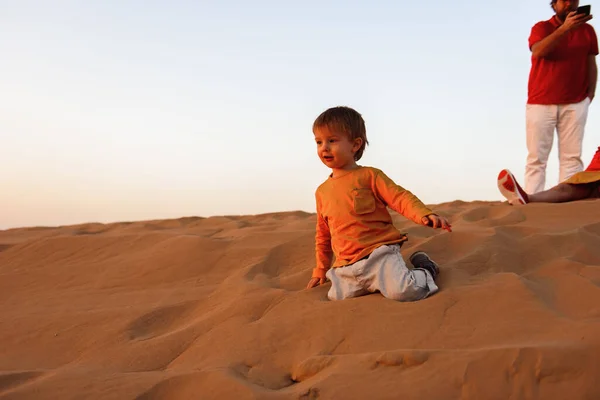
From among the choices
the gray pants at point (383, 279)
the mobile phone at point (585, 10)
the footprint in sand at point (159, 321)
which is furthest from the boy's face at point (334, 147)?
the mobile phone at point (585, 10)

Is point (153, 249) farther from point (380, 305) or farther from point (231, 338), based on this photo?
point (380, 305)

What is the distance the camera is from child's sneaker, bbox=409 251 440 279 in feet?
7.55

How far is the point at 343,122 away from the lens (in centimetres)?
243

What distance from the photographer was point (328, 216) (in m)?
2.52

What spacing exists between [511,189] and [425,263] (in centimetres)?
214

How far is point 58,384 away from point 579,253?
2.24m

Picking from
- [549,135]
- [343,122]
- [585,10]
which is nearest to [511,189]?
[549,135]

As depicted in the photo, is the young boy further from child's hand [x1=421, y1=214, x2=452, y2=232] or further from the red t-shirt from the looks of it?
the red t-shirt

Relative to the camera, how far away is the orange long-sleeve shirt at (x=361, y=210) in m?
2.38

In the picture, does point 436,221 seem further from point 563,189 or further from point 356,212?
point 563,189

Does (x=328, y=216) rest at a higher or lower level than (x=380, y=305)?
higher

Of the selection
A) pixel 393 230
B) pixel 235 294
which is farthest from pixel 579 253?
pixel 235 294

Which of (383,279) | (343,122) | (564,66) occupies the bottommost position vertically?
(383,279)

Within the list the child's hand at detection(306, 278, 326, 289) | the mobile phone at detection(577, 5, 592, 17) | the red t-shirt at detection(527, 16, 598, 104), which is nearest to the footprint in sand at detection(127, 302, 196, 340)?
the child's hand at detection(306, 278, 326, 289)
